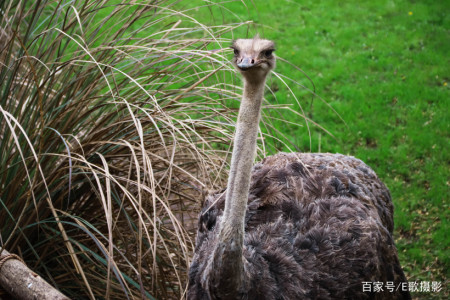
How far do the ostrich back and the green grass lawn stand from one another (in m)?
0.97

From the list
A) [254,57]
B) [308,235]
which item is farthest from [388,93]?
[254,57]

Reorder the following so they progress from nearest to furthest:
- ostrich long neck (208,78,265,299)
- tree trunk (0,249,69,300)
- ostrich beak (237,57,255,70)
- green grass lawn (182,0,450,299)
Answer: ostrich beak (237,57,255,70) → ostrich long neck (208,78,265,299) → tree trunk (0,249,69,300) → green grass lawn (182,0,450,299)

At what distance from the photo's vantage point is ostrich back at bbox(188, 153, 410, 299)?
260 centimetres

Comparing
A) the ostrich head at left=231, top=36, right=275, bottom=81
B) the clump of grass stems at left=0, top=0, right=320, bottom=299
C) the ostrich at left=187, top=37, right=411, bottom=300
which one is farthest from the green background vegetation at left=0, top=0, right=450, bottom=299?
the ostrich head at left=231, top=36, right=275, bottom=81

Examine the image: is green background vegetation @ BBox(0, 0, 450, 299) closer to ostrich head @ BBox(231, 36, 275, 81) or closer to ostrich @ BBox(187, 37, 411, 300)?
ostrich @ BBox(187, 37, 411, 300)

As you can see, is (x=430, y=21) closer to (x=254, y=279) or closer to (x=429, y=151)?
(x=429, y=151)

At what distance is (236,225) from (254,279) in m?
0.34

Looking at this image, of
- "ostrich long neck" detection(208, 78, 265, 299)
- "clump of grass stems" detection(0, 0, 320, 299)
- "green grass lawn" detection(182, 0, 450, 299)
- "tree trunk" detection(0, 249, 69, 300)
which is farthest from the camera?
"green grass lawn" detection(182, 0, 450, 299)

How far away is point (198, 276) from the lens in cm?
267

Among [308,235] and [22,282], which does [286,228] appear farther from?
[22,282]

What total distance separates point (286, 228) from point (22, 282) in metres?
1.31

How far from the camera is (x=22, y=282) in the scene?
260 centimetres

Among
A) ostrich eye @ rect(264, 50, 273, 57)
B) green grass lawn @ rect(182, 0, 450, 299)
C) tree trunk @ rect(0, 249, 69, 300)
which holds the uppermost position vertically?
green grass lawn @ rect(182, 0, 450, 299)

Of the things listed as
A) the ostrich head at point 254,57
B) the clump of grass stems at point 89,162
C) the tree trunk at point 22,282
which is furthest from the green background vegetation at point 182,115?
the ostrich head at point 254,57
